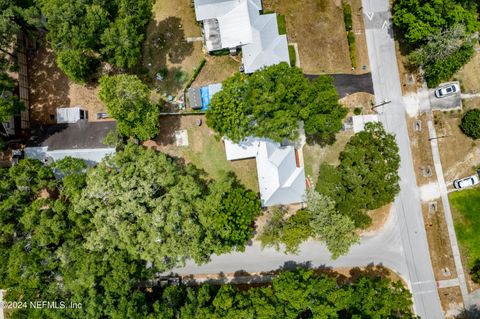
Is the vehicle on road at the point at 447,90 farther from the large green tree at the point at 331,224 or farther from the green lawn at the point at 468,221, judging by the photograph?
the large green tree at the point at 331,224

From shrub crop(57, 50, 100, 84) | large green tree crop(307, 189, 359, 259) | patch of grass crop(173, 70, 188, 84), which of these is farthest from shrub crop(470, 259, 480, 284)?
shrub crop(57, 50, 100, 84)

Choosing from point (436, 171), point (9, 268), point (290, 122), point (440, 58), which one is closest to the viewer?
point (9, 268)

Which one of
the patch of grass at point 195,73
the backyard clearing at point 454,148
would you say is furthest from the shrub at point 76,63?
the backyard clearing at point 454,148

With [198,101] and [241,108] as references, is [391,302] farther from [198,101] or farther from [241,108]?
[198,101]

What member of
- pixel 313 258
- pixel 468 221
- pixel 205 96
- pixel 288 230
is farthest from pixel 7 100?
pixel 468 221

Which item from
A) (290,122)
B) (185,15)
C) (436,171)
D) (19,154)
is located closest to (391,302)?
(436,171)

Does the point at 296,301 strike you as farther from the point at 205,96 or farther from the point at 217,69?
the point at 217,69

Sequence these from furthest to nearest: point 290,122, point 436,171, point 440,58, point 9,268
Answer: point 436,171
point 440,58
point 290,122
point 9,268
